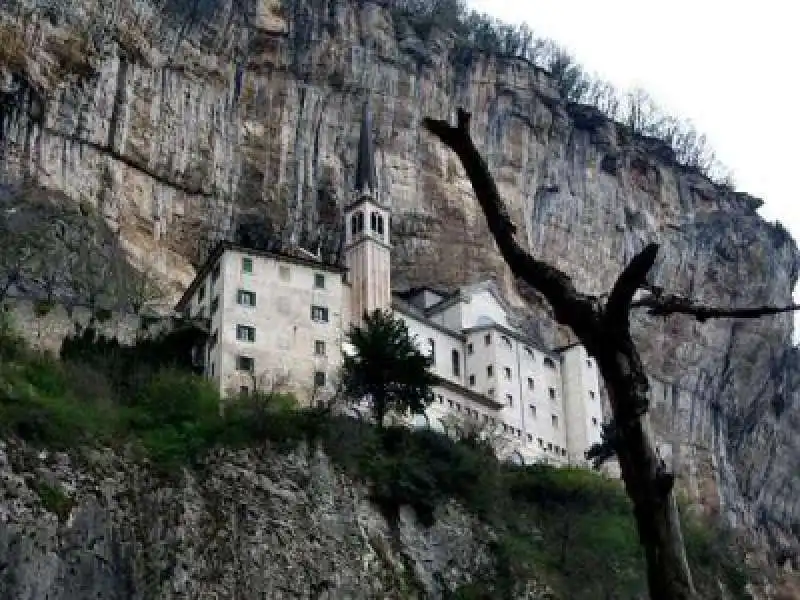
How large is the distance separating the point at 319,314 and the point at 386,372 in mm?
5526

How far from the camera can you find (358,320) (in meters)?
54.5

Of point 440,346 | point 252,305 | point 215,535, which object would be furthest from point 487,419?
point 215,535

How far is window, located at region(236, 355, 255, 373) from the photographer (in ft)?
155

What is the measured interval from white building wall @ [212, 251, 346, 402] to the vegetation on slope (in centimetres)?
239

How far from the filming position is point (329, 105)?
65.0m

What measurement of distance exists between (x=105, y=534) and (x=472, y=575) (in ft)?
42.0

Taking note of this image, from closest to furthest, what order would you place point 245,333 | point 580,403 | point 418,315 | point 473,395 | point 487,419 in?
1. point 245,333
2. point 487,419
3. point 473,395
4. point 418,315
5. point 580,403

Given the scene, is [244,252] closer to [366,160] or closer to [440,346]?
[440,346]

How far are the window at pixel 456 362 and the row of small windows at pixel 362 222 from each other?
278 inches

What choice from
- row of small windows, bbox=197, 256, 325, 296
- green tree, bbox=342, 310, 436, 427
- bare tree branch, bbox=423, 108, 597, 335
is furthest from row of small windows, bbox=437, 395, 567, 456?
bare tree branch, bbox=423, 108, 597, 335

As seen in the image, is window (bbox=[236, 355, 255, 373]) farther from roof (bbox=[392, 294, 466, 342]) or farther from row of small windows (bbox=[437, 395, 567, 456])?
row of small windows (bbox=[437, 395, 567, 456])

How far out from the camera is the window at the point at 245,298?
4862 centimetres

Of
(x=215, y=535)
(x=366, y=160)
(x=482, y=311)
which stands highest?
(x=366, y=160)

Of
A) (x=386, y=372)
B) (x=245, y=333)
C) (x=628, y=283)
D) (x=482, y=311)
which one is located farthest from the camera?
(x=482, y=311)
